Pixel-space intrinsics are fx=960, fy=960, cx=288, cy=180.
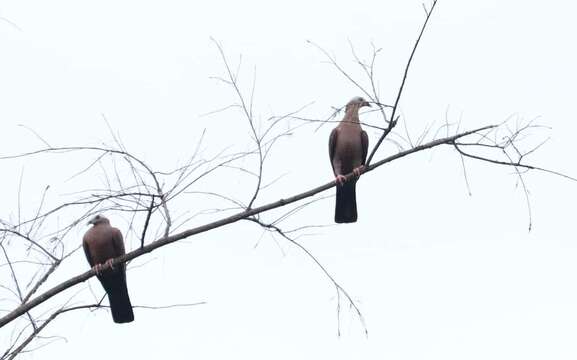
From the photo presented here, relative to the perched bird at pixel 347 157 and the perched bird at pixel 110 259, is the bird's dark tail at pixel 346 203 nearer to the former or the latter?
the perched bird at pixel 347 157

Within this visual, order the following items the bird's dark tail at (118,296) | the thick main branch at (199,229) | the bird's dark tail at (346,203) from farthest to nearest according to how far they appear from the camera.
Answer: the bird's dark tail at (346,203) < the bird's dark tail at (118,296) < the thick main branch at (199,229)

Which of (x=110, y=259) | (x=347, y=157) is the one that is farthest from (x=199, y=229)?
(x=347, y=157)

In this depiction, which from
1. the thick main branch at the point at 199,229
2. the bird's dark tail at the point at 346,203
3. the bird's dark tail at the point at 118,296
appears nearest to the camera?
the thick main branch at the point at 199,229

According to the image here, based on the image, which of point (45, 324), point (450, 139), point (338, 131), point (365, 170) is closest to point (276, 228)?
point (365, 170)

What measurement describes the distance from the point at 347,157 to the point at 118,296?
2022 mm

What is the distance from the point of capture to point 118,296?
6.46 metres

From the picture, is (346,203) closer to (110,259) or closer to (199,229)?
(110,259)

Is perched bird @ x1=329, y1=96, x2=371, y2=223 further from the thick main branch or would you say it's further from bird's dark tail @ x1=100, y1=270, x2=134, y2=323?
the thick main branch

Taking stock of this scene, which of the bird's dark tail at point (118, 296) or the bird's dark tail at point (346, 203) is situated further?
the bird's dark tail at point (346, 203)

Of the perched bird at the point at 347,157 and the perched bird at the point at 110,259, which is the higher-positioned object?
the perched bird at the point at 347,157

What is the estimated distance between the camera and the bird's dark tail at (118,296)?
644 centimetres

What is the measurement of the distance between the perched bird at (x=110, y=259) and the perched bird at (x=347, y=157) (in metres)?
1.67

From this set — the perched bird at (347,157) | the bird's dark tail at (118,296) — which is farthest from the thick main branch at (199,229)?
the perched bird at (347,157)

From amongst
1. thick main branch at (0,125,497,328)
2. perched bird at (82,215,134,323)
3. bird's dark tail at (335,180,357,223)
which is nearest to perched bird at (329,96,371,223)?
bird's dark tail at (335,180,357,223)
